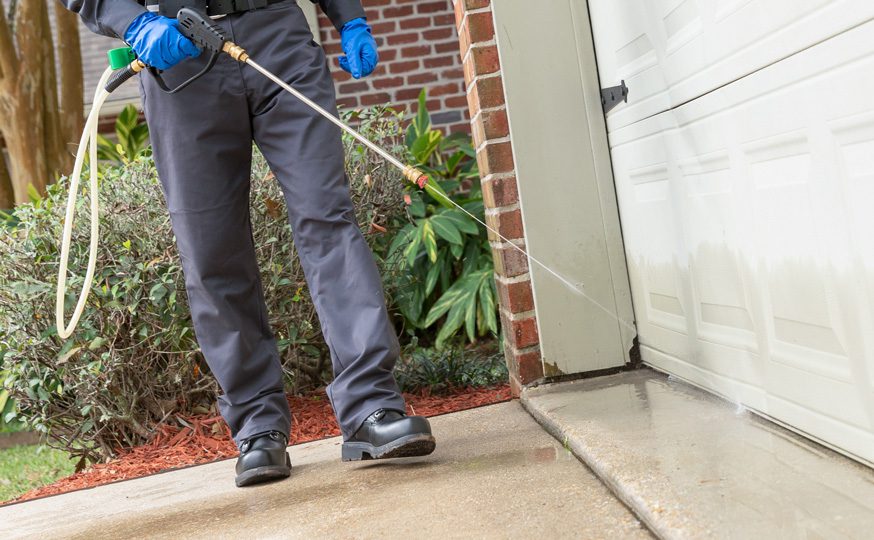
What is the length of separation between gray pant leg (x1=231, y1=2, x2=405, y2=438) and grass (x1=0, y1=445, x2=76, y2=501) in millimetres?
2102

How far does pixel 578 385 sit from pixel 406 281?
54.0 inches

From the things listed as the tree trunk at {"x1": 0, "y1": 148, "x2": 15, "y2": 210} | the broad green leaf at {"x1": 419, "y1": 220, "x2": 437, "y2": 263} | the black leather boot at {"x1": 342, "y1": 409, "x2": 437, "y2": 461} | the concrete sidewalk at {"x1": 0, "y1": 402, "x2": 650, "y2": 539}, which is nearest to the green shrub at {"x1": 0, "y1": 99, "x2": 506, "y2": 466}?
the broad green leaf at {"x1": 419, "y1": 220, "x2": 437, "y2": 263}

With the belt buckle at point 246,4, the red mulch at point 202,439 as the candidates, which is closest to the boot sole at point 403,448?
the red mulch at point 202,439

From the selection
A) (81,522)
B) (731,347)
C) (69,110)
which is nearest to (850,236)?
(731,347)

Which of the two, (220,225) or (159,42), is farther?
(220,225)

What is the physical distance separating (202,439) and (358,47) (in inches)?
64.9

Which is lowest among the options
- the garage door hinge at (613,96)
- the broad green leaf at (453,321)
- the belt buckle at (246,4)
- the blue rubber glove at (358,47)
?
the broad green leaf at (453,321)

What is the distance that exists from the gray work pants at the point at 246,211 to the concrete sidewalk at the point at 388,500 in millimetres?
190

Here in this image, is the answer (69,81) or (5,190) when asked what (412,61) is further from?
(5,190)

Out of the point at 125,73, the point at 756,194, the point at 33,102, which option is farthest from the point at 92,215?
the point at 33,102

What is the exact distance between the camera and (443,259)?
14.0 ft

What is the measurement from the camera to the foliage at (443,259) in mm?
3918

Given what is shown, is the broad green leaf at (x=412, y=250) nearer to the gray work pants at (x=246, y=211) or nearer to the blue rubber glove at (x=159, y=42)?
the gray work pants at (x=246, y=211)

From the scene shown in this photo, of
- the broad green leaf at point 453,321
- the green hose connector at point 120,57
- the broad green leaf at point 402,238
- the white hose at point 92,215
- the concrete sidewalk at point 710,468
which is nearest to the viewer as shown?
the concrete sidewalk at point 710,468
